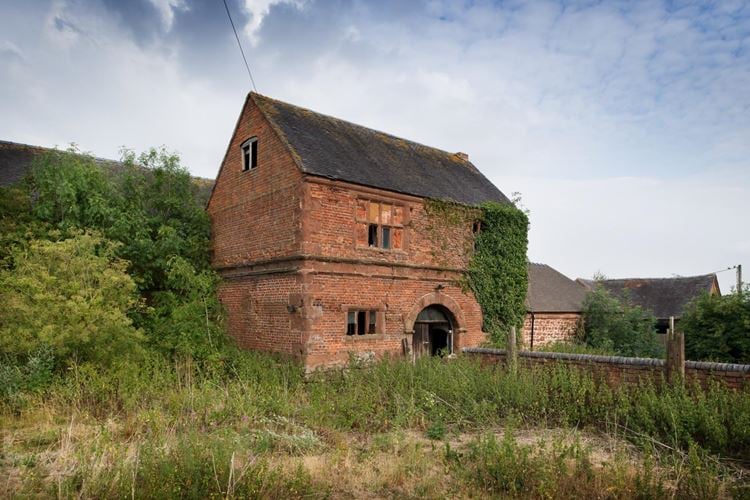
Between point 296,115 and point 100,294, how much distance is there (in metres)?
9.01

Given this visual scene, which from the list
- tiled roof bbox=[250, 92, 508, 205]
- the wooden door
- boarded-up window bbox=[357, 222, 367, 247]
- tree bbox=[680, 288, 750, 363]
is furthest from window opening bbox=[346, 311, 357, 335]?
tree bbox=[680, 288, 750, 363]

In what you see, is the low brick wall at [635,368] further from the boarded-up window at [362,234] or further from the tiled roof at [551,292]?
the tiled roof at [551,292]

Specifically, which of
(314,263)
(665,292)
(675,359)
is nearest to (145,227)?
(314,263)

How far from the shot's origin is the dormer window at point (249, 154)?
→ 16.8m

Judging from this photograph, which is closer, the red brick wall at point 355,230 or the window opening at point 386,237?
the red brick wall at point 355,230

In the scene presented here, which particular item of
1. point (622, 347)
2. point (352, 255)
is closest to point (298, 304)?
point (352, 255)

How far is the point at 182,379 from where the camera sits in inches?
515

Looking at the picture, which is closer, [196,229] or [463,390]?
[463,390]

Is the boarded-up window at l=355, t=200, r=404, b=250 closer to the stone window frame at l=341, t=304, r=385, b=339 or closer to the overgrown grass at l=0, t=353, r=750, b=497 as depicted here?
the stone window frame at l=341, t=304, r=385, b=339

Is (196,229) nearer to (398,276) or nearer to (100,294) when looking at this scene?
(100,294)

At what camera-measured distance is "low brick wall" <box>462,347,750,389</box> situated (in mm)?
9164

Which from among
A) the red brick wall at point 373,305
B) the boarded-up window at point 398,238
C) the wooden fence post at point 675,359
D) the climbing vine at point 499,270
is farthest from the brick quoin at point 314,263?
the wooden fence post at point 675,359

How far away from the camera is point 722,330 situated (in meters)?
17.8

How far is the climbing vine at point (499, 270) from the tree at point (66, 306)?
37.1 ft
